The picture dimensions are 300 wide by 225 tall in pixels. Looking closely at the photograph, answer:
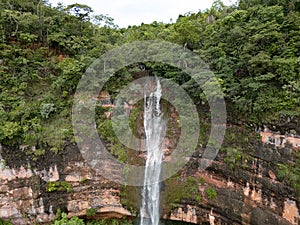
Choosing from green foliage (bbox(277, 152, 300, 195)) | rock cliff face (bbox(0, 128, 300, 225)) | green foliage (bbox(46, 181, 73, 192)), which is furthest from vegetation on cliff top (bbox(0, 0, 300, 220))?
green foliage (bbox(46, 181, 73, 192))

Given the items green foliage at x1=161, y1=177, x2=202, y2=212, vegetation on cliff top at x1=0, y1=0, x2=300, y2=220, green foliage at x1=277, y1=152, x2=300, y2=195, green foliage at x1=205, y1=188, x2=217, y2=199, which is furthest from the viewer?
green foliage at x1=161, y1=177, x2=202, y2=212

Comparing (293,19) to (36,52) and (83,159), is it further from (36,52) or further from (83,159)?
(36,52)

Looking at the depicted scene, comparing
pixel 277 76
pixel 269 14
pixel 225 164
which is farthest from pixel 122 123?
pixel 269 14

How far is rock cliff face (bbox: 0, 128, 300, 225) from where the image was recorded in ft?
28.6

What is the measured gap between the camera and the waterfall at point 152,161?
11.4 m

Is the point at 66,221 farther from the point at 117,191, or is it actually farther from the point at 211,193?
the point at 211,193

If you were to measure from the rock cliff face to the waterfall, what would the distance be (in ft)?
2.39

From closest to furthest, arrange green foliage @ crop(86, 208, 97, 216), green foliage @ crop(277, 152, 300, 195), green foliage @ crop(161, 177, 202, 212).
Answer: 1. green foliage @ crop(277, 152, 300, 195)
2. green foliage @ crop(161, 177, 202, 212)
3. green foliage @ crop(86, 208, 97, 216)

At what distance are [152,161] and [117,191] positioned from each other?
2.34m

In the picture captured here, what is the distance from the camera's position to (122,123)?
11.6m

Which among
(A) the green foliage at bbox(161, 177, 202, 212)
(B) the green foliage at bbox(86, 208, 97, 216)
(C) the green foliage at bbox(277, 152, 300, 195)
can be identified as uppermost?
(C) the green foliage at bbox(277, 152, 300, 195)

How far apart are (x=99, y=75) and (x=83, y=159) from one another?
4641mm

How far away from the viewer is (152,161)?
38.2 ft

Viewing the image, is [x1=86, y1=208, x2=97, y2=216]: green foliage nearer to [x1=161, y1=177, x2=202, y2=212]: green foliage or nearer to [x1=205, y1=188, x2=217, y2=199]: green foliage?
[x1=161, y1=177, x2=202, y2=212]: green foliage
